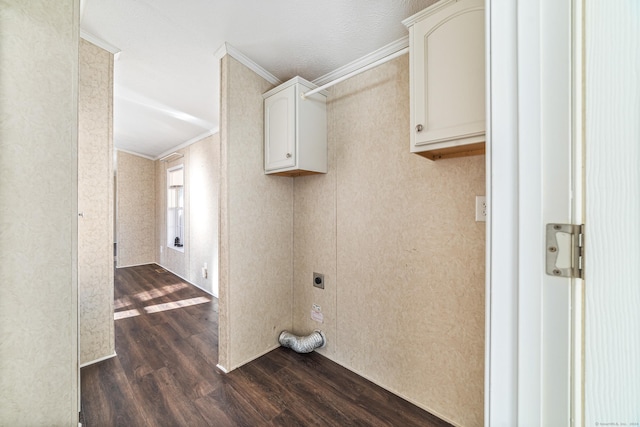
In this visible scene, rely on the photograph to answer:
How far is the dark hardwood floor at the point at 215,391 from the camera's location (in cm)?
138

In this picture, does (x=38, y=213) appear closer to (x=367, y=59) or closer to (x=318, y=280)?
(x=318, y=280)

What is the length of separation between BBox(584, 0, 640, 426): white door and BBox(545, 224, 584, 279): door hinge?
1cm

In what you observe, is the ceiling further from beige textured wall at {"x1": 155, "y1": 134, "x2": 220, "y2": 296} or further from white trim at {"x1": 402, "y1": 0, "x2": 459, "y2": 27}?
beige textured wall at {"x1": 155, "y1": 134, "x2": 220, "y2": 296}

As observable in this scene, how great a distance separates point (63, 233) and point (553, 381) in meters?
1.24

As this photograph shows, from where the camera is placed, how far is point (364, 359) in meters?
1.75

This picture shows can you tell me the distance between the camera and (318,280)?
2.02 meters

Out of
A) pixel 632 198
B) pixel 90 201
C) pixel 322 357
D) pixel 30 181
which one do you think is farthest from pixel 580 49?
pixel 90 201

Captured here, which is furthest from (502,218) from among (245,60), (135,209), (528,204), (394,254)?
(135,209)

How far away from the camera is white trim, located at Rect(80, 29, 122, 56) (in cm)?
166

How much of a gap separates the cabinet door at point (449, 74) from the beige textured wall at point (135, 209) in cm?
555

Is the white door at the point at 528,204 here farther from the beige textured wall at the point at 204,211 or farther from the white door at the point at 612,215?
the beige textured wall at the point at 204,211

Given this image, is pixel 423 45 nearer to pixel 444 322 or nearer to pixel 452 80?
pixel 452 80

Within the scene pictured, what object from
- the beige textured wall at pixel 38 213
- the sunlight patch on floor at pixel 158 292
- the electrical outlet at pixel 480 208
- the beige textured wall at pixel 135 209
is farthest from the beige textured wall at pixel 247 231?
the beige textured wall at pixel 135 209

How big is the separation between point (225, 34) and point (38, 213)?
1478 millimetres
